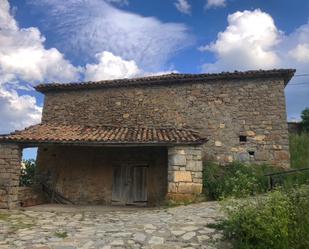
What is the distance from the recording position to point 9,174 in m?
9.70

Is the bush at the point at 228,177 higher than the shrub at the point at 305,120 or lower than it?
lower

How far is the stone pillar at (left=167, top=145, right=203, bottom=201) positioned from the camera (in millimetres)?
9344

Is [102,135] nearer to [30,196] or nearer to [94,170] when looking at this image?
[94,170]

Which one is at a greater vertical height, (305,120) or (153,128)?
(305,120)

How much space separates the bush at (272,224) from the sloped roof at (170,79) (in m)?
6.52

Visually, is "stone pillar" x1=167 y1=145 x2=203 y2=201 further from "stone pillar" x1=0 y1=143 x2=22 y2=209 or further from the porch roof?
"stone pillar" x1=0 y1=143 x2=22 y2=209

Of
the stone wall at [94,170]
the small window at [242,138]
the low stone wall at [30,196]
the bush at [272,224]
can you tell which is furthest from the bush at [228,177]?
the low stone wall at [30,196]

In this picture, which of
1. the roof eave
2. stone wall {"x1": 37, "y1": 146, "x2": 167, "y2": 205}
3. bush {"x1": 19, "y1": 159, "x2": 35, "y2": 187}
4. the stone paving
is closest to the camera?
the stone paving

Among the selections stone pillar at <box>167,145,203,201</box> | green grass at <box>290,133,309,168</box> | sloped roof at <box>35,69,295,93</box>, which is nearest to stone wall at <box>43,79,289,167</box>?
sloped roof at <box>35,69,295,93</box>

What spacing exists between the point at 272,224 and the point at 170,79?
7.99 metres

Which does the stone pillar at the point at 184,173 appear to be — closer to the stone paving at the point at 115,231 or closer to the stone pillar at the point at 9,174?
the stone paving at the point at 115,231

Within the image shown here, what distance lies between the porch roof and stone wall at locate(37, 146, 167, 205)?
2.62 feet

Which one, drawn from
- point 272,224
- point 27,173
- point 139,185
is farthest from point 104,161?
point 272,224

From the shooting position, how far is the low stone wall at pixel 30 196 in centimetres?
1001
